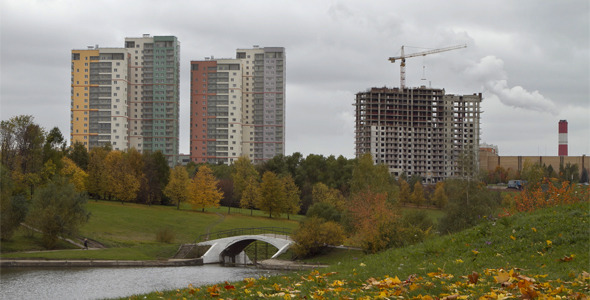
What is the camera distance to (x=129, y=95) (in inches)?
6501

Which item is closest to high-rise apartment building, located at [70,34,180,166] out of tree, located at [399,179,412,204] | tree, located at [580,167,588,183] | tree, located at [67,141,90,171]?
tree, located at [67,141,90,171]

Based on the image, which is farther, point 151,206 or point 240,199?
point 240,199

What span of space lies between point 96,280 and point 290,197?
60.8 meters

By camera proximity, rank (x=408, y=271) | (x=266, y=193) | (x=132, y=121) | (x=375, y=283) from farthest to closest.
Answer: (x=132, y=121), (x=266, y=193), (x=408, y=271), (x=375, y=283)

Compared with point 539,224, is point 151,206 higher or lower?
lower

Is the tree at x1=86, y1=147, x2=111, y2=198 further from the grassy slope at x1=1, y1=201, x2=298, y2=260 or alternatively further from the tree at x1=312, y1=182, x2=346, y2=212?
the tree at x1=312, y1=182, x2=346, y2=212

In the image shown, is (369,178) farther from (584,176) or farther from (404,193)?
(584,176)

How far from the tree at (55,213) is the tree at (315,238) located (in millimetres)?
25566

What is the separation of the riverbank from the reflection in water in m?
1.57

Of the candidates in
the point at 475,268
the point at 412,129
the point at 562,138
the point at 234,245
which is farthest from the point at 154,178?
the point at 562,138

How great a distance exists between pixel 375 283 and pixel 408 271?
3555 mm

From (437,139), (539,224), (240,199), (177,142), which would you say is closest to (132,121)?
(177,142)

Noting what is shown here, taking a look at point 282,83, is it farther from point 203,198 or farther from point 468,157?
point 468,157

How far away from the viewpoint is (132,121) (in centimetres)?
16675
